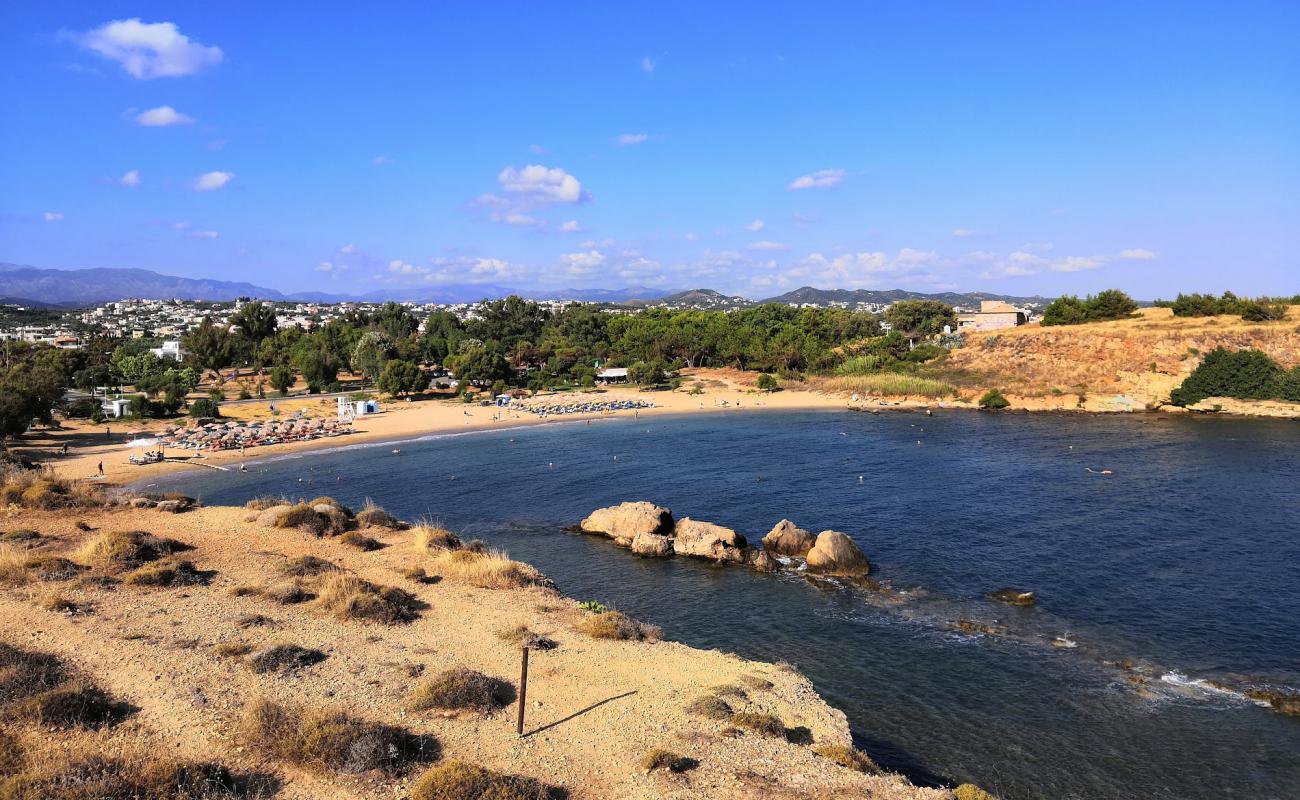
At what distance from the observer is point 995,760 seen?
15.9 metres

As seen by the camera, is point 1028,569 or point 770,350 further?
point 770,350

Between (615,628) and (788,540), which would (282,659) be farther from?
(788,540)

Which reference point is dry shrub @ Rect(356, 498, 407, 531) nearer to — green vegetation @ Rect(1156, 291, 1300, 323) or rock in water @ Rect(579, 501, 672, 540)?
rock in water @ Rect(579, 501, 672, 540)

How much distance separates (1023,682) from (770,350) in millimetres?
82343

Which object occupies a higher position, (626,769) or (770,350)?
(770,350)

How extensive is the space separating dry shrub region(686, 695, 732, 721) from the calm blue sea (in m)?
3.61

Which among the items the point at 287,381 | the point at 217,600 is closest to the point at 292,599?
the point at 217,600

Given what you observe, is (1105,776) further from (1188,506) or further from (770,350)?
(770,350)

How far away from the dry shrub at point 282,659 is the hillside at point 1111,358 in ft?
246

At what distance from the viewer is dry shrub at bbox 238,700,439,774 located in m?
12.5

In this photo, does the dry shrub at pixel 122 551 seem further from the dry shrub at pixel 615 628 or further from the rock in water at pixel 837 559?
the rock in water at pixel 837 559

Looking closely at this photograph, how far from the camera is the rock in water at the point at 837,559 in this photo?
91.8 feet

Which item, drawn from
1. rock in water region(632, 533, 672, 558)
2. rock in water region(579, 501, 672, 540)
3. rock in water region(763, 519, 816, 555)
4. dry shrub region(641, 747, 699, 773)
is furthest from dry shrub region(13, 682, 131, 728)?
rock in water region(763, 519, 816, 555)

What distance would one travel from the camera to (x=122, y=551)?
23.4 metres
